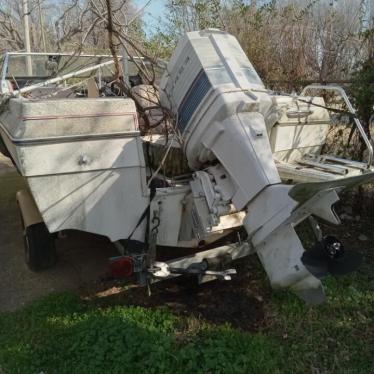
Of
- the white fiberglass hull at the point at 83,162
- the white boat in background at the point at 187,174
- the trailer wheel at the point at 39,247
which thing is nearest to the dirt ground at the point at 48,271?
the trailer wheel at the point at 39,247

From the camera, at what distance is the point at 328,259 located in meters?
2.59

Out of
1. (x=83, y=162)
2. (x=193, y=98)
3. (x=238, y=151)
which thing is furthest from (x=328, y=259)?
(x=83, y=162)

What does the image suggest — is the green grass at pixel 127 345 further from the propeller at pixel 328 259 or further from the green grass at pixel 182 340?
the propeller at pixel 328 259

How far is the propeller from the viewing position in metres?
2.56

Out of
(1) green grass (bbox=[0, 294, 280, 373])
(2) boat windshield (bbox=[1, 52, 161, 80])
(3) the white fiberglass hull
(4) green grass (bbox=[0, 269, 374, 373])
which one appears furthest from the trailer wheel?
(2) boat windshield (bbox=[1, 52, 161, 80])

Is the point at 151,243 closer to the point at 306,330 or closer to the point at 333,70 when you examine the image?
the point at 306,330

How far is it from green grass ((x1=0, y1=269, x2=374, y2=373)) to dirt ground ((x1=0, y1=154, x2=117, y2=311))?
0.36 metres

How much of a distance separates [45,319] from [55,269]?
970mm

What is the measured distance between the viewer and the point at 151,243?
134 inches

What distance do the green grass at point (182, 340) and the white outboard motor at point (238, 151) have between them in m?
0.47

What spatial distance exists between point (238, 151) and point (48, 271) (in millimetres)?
2413

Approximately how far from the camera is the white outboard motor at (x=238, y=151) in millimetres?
2758

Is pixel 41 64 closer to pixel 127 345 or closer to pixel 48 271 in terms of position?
pixel 48 271

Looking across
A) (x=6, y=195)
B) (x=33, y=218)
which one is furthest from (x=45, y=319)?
(x=6, y=195)
